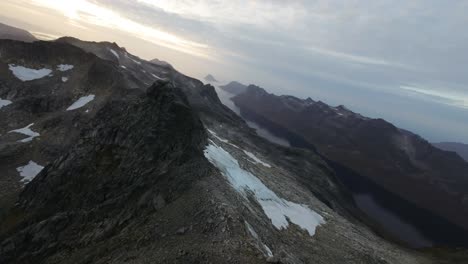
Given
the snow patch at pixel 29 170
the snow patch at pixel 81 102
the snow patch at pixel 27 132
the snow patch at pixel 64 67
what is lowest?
the snow patch at pixel 29 170

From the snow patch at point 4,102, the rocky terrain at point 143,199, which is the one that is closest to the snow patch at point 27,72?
the snow patch at point 4,102

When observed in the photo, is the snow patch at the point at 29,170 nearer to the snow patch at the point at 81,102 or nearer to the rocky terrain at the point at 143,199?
the rocky terrain at the point at 143,199

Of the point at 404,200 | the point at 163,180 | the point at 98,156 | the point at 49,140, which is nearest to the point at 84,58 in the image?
the point at 49,140

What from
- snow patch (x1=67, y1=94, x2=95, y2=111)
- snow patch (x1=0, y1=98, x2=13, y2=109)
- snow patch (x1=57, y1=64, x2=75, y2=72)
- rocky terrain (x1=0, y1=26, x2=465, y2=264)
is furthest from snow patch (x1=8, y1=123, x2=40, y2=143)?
snow patch (x1=57, y1=64, x2=75, y2=72)

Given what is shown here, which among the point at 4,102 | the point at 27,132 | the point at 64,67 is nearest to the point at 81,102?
the point at 27,132

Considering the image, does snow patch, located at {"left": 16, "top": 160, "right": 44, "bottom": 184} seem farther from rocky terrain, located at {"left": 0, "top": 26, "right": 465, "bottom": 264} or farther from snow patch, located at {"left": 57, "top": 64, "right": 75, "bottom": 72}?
snow patch, located at {"left": 57, "top": 64, "right": 75, "bottom": 72}

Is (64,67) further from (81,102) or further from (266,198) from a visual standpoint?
(266,198)

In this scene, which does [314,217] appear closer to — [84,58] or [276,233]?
[276,233]
